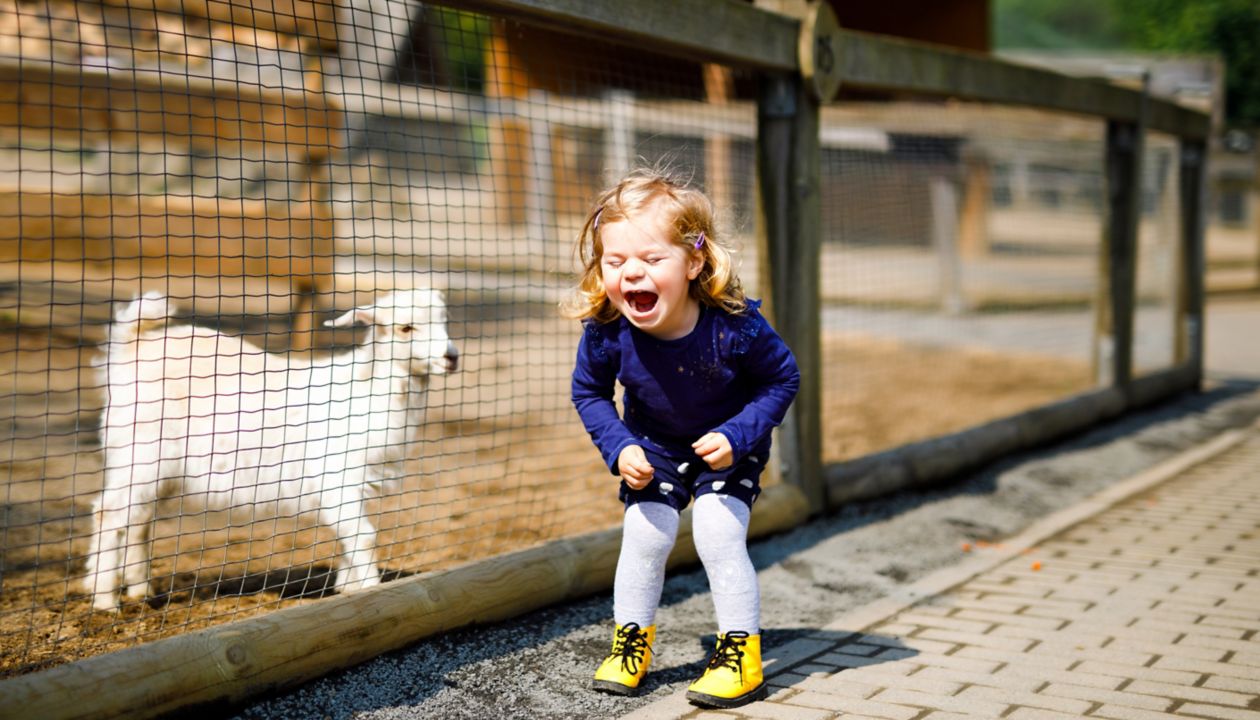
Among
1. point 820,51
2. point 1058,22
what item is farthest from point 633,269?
point 1058,22

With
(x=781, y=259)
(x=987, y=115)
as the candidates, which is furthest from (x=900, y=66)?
→ (x=987, y=115)

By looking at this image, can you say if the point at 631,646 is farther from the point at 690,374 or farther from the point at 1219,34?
the point at 1219,34

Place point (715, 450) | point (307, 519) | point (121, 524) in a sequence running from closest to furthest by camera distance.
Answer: point (715, 450)
point (121, 524)
point (307, 519)

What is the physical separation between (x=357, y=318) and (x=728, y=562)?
1.59m

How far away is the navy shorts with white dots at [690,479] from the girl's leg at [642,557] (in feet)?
0.10

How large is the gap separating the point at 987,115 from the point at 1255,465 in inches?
308

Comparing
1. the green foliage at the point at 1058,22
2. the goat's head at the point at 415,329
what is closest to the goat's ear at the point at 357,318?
the goat's head at the point at 415,329

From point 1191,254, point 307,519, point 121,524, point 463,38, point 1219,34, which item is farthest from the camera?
point 1219,34

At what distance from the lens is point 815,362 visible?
5.41 m

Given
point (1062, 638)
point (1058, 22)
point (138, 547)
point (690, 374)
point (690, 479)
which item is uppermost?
point (1058, 22)

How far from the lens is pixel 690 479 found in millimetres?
3451

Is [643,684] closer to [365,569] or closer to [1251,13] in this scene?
[365,569]

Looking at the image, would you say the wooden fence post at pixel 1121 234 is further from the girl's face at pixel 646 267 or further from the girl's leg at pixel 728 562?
the girl's face at pixel 646 267

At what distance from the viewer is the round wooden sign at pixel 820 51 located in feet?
16.9
